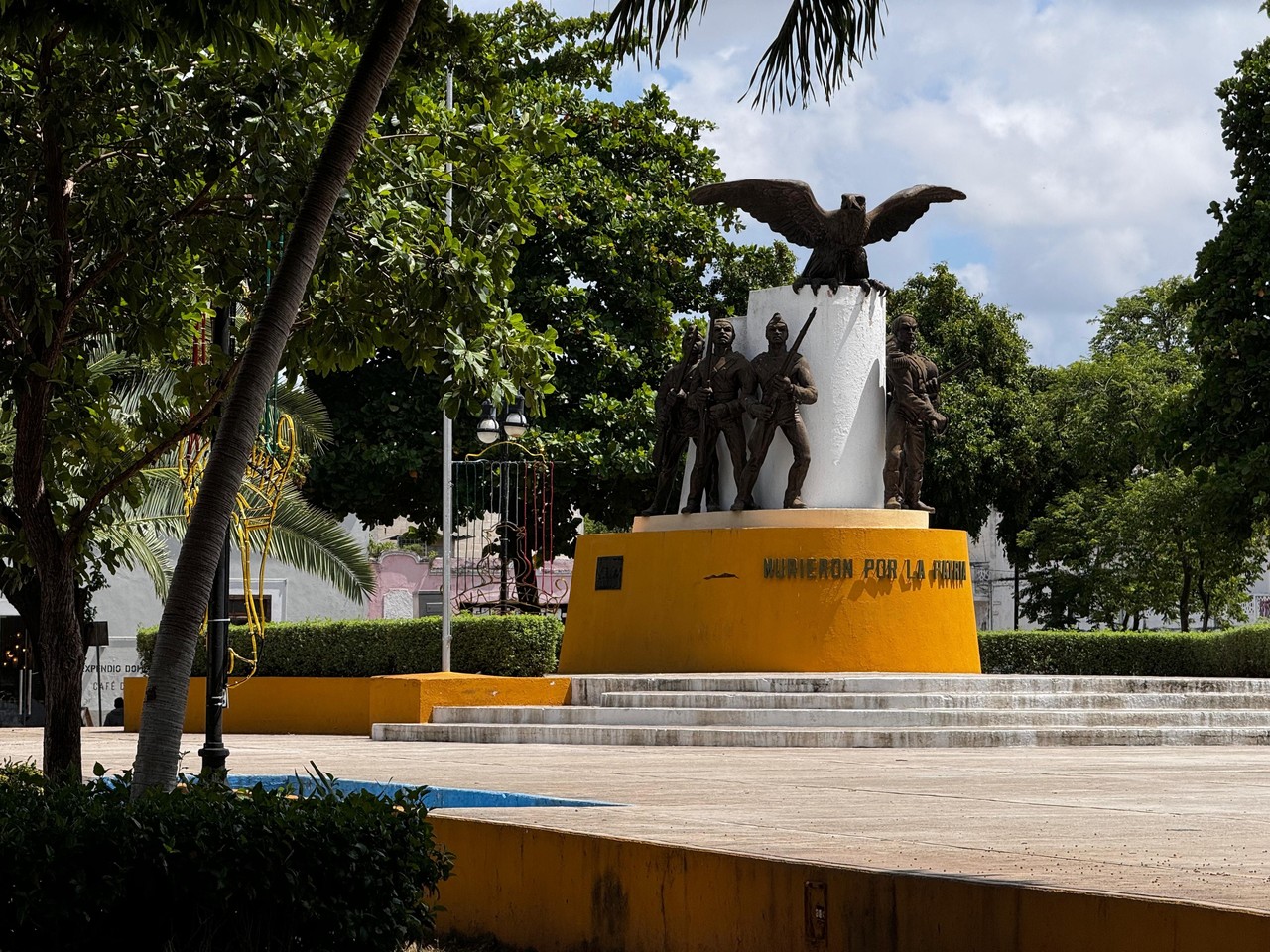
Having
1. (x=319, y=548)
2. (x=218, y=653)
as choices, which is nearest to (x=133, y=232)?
(x=218, y=653)

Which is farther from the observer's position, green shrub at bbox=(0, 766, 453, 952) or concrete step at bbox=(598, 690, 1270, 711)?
concrete step at bbox=(598, 690, 1270, 711)

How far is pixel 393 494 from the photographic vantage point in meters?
31.7

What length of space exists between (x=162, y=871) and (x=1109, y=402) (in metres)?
38.9

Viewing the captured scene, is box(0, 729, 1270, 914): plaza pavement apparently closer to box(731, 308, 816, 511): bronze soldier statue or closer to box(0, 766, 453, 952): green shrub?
box(0, 766, 453, 952): green shrub

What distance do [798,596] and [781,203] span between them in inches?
205

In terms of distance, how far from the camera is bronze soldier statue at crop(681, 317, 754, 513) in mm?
21000

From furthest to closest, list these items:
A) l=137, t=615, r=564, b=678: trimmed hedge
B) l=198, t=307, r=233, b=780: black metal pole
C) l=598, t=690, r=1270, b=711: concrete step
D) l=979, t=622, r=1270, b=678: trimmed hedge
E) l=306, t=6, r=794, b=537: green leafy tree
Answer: l=306, t=6, r=794, b=537: green leafy tree < l=979, t=622, r=1270, b=678: trimmed hedge < l=137, t=615, r=564, b=678: trimmed hedge < l=598, t=690, r=1270, b=711: concrete step < l=198, t=307, r=233, b=780: black metal pole

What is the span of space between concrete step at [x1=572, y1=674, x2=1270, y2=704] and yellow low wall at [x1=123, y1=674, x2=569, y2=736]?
2.58 ft

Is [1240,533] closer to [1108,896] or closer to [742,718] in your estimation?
[742,718]

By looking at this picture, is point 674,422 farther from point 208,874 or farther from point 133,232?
point 208,874

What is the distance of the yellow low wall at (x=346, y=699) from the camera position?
62.6ft

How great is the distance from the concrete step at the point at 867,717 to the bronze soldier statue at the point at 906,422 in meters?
4.26

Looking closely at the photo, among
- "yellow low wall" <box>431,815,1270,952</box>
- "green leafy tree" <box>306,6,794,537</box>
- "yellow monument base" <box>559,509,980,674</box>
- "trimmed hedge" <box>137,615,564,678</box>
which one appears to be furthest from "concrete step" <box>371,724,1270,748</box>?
"green leafy tree" <box>306,6,794,537</box>

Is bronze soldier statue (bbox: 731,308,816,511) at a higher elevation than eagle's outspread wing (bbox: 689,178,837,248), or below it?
below
